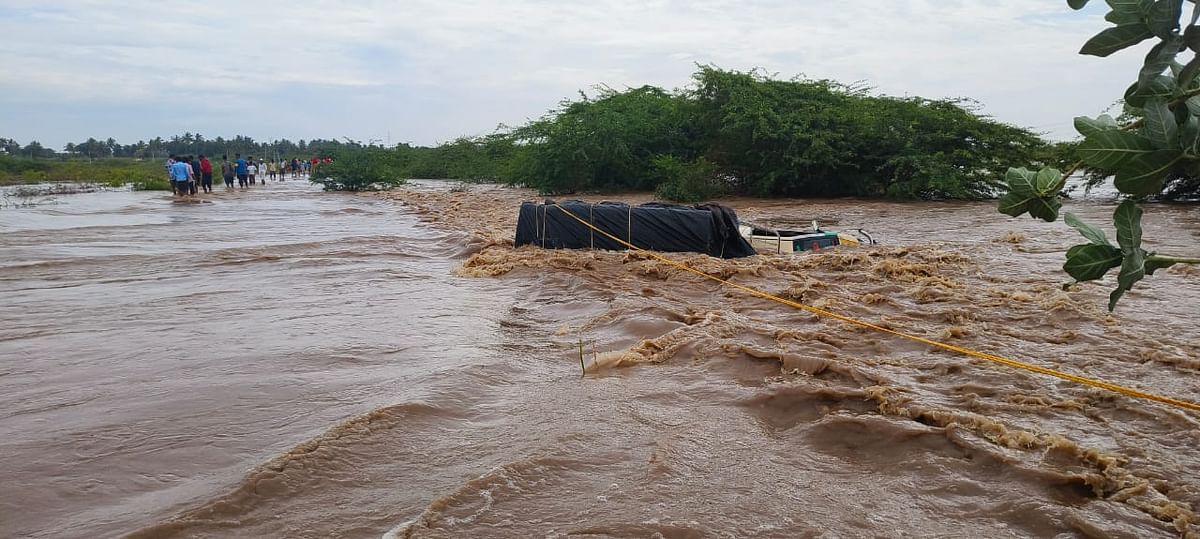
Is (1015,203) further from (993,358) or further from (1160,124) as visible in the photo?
(993,358)

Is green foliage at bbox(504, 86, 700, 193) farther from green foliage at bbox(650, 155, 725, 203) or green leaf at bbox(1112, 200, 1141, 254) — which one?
green leaf at bbox(1112, 200, 1141, 254)

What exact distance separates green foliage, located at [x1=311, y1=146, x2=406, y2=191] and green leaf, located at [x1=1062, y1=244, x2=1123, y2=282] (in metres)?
35.3

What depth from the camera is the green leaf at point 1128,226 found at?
6.08 feet

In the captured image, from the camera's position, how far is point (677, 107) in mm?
24656

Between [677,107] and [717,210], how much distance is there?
577 inches

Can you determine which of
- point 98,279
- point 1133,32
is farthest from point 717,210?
point 1133,32

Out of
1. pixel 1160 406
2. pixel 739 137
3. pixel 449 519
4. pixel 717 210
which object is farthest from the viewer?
pixel 739 137

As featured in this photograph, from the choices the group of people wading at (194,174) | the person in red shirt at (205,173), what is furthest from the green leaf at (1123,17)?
the person in red shirt at (205,173)

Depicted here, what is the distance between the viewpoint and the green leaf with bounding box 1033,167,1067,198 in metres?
1.90

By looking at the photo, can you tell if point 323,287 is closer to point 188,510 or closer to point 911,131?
point 188,510

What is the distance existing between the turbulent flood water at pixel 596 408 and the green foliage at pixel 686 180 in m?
12.6

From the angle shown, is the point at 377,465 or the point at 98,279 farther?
the point at 98,279

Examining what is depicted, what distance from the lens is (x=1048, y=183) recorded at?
1919mm

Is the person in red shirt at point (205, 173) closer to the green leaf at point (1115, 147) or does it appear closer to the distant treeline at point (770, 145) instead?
the distant treeline at point (770, 145)
